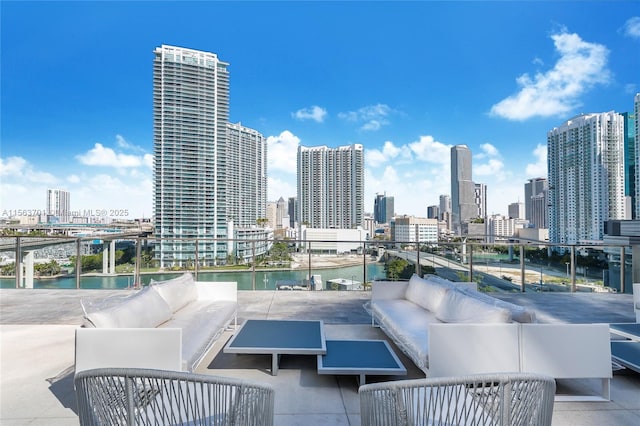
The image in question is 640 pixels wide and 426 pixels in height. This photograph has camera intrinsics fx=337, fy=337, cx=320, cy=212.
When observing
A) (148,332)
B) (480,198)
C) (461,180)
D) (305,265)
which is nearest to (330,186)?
(461,180)

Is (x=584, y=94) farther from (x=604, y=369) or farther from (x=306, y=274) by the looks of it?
(x=604, y=369)

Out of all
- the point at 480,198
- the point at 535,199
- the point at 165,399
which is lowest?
the point at 165,399

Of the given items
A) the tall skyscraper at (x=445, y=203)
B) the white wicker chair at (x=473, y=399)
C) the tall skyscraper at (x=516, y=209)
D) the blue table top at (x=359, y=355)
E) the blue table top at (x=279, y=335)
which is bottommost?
the blue table top at (x=359, y=355)

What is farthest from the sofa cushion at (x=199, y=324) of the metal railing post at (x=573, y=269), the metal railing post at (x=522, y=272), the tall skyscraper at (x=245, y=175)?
the tall skyscraper at (x=245, y=175)

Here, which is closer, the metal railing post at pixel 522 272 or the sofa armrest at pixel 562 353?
the sofa armrest at pixel 562 353

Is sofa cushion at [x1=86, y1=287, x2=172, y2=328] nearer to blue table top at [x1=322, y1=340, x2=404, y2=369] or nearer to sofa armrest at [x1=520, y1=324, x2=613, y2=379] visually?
blue table top at [x1=322, y1=340, x2=404, y2=369]

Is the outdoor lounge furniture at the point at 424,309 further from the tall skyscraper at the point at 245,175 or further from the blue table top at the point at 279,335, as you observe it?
the tall skyscraper at the point at 245,175

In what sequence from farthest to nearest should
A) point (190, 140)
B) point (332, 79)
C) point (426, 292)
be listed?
point (190, 140), point (332, 79), point (426, 292)

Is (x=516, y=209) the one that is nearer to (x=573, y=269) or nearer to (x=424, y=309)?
(x=573, y=269)
